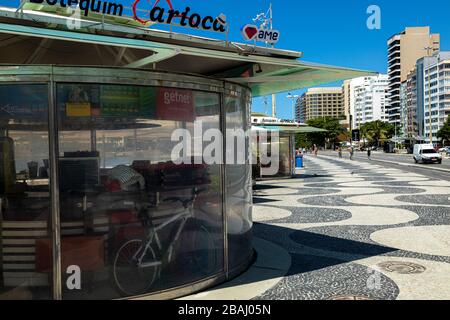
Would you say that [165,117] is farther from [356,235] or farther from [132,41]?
[356,235]

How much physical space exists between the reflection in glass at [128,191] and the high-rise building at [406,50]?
7153 inches

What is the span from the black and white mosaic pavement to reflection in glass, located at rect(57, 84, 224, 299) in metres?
1.25

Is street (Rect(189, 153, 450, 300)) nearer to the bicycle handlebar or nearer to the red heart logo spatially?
the bicycle handlebar

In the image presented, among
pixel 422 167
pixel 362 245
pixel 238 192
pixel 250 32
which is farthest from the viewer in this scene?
pixel 422 167

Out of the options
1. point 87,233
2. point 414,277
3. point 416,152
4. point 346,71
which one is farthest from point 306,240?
point 416,152

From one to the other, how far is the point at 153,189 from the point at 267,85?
3981 mm

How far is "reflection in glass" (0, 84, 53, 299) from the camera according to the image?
498 centimetres

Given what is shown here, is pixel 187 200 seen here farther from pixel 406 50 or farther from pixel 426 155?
pixel 406 50

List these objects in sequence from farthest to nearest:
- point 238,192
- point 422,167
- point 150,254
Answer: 1. point 422,167
2. point 238,192
3. point 150,254

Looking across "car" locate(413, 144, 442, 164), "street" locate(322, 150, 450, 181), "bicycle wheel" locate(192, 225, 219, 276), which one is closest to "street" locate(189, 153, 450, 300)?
"bicycle wheel" locate(192, 225, 219, 276)

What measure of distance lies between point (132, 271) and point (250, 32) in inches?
170

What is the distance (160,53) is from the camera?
543 cm

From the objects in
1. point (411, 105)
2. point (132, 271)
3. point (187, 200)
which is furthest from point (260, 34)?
point (411, 105)

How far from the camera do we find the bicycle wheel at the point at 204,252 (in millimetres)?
6039
